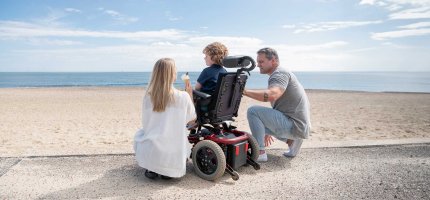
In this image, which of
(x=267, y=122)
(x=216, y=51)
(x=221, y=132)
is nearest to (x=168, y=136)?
(x=221, y=132)

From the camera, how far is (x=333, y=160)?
522cm

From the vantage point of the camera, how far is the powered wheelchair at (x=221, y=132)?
4117mm

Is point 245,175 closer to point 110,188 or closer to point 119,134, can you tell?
point 110,188

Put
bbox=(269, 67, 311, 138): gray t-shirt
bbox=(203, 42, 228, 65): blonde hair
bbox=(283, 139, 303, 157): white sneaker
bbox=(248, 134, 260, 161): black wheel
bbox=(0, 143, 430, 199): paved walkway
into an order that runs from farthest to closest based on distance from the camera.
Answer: bbox=(283, 139, 303, 157): white sneaker
bbox=(269, 67, 311, 138): gray t-shirt
bbox=(248, 134, 260, 161): black wheel
bbox=(203, 42, 228, 65): blonde hair
bbox=(0, 143, 430, 199): paved walkway

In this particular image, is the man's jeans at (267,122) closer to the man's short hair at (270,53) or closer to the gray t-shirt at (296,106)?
the gray t-shirt at (296,106)

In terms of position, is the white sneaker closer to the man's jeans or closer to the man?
the man

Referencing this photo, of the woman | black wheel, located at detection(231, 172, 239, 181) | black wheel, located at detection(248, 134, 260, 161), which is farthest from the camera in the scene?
black wheel, located at detection(248, 134, 260, 161)

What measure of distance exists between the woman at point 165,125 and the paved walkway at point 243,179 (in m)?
0.22

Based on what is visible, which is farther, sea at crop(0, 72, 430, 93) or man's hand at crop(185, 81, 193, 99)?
sea at crop(0, 72, 430, 93)

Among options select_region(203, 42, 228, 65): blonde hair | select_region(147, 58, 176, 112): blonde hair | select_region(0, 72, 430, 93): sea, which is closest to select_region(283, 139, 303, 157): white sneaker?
select_region(203, 42, 228, 65): blonde hair

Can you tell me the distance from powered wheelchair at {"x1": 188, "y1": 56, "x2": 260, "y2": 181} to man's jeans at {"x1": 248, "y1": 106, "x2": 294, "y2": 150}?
0.30 m

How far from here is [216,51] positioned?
175 inches

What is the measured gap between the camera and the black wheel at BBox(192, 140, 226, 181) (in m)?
4.09

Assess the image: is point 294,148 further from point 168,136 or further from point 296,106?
point 168,136
